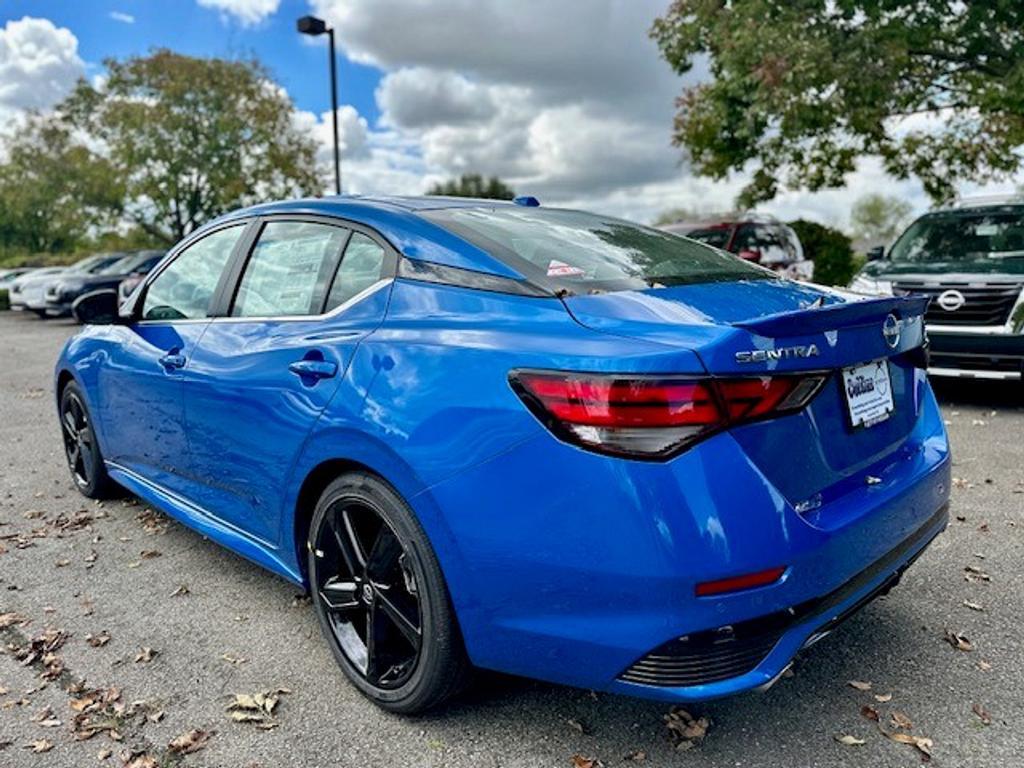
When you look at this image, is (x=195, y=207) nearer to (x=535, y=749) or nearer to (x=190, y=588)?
(x=190, y=588)

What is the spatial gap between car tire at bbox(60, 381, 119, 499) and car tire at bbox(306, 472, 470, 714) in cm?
239

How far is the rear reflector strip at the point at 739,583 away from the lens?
1.80m

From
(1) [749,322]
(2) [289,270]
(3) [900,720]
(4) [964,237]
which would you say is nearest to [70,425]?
(2) [289,270]

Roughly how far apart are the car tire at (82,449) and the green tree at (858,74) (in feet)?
30.5

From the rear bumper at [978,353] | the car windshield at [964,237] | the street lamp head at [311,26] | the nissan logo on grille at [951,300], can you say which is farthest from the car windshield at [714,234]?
the street lamp head at [311,26]

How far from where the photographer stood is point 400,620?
2.35 metres

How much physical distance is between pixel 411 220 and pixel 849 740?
2040 millimetres

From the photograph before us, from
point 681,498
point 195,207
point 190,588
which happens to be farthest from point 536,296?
point 195,207

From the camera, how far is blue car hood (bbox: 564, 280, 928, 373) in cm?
187

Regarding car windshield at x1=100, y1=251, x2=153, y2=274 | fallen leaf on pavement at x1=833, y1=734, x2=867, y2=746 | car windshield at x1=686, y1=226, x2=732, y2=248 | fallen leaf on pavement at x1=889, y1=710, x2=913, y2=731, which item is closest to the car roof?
fallen leaf on pavement at x1=833, y1=734, x2=867, y2=746

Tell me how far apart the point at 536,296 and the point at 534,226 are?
734mm

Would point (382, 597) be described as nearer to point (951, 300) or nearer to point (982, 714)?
point (982, 714)

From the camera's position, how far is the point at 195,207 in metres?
26.1

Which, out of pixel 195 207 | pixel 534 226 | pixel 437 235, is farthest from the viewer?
pixel 195 207
